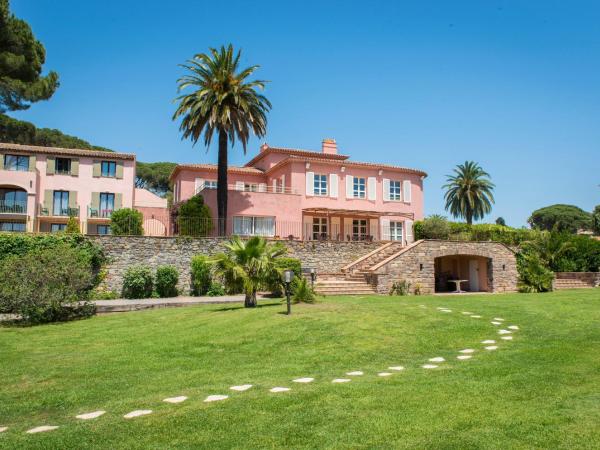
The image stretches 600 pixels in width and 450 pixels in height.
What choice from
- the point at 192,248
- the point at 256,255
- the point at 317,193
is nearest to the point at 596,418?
the point at 256,255

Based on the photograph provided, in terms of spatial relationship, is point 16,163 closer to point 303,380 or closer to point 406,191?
point 406,191

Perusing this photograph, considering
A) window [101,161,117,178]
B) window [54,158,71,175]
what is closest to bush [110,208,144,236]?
window [101,161,117,178]

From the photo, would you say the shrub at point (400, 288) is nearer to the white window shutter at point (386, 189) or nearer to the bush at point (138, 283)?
the bush at point (138, 283)

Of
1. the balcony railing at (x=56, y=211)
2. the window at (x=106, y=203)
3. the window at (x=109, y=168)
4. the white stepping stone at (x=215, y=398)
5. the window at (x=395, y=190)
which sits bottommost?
the white stepping stone at (x=215, y=398)

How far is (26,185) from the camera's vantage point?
36.5 m

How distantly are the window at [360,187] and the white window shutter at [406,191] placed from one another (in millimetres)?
3378

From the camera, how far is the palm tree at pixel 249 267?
53.7 ft

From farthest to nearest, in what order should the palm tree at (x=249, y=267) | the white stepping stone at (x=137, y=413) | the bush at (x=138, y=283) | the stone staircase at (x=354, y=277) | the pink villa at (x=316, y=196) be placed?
the pink villa at (x=316, y=196) → the stone staircase at (x=354, y=277) → the bush at (x=138, y=283) → the palm tree at (x=249, y=267) → the white stepping stone at (x=137, y=413)

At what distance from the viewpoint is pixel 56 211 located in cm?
3794

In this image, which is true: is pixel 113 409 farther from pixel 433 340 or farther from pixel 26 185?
pixel 26 185

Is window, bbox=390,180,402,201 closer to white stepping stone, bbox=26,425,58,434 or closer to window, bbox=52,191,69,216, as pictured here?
window, bbox=52,191,69,216

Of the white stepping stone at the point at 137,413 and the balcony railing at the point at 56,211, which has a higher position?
the balcony railing at the point at 56,211

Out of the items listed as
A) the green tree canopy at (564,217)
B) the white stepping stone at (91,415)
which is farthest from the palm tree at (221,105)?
the green tree canopy at (564,217)

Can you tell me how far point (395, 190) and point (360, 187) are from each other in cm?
307
